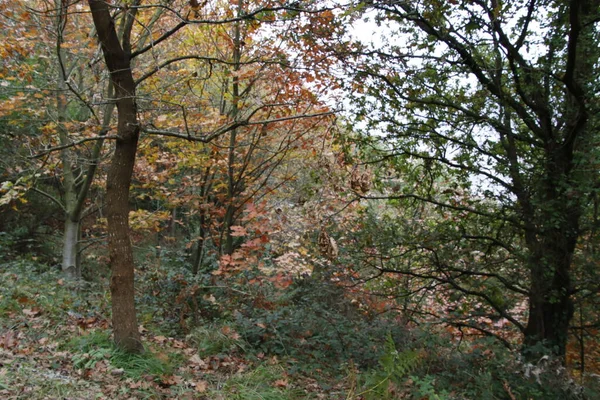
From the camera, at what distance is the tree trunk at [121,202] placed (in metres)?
4.79

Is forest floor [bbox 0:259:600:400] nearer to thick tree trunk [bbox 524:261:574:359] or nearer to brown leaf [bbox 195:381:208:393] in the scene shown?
brown leaf [bbox 195:381:208:393]

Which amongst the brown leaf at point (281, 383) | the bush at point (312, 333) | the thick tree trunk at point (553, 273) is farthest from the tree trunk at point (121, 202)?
the thick tree trunk at point (553, 273)

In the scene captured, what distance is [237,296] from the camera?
26.3 feet

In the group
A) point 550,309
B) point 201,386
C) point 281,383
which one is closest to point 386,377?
point 281,383

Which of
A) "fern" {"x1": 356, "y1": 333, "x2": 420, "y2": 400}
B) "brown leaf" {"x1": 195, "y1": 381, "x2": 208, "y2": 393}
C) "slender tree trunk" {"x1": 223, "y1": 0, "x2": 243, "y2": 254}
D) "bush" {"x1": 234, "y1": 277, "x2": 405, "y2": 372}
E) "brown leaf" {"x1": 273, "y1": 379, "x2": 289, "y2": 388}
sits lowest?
"brown leaf" {"x1": 195, "y1": 381, "x2": 208, "y2": 393}

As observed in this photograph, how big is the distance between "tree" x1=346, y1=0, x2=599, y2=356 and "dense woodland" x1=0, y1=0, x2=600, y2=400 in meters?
0.03

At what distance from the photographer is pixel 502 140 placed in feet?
20.4

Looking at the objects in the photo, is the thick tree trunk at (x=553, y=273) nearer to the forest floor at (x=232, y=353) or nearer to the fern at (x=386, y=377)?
the forest floor at (x=232, y=353)

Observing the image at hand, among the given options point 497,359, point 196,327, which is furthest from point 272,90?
point 497,359

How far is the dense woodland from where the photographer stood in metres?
4.82

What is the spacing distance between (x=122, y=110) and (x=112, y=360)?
8.67ft

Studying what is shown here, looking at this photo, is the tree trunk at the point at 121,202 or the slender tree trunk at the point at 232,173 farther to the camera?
the slender tree trunk at the point at 232,173

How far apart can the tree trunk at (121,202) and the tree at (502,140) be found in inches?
118

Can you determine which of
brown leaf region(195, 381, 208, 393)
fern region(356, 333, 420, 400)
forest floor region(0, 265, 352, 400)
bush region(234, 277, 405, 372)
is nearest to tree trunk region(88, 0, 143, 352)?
forest floor region(0, 265, 352, 400)
